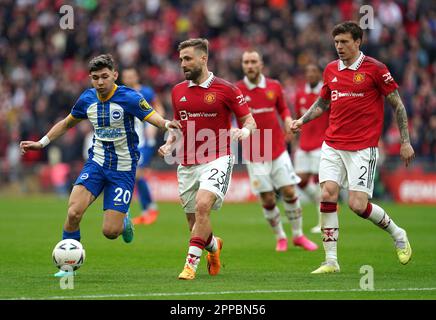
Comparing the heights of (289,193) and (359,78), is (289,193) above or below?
below

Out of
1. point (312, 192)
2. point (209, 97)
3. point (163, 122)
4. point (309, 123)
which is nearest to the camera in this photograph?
point (163, 122)

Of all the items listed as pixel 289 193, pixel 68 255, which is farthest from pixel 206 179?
pixel 289 193

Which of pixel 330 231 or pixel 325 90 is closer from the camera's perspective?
pixel 330 231

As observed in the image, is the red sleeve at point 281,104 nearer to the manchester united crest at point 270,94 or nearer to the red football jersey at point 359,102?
the manchester united crest at point 270,94

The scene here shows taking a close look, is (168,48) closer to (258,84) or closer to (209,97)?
(258,84)

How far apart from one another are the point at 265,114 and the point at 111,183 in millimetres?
4146

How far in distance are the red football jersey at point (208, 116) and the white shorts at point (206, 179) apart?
0.09 meters

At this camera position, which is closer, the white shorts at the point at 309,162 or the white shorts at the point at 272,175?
the white shorts at the point at 272,175

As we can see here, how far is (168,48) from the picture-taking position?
1255 inches

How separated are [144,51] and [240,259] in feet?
→ 64.5

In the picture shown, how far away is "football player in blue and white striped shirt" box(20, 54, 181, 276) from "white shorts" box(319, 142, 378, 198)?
2044 millimetres

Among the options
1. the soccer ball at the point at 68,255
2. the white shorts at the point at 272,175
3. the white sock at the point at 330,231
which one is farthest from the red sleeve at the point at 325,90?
the soccer ball at the point at 68,255

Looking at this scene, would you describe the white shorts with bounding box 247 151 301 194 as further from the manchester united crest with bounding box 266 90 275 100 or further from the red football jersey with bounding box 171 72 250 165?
the red football jersey with bounding box 171 72 250 165

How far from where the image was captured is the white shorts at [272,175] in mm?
14406
